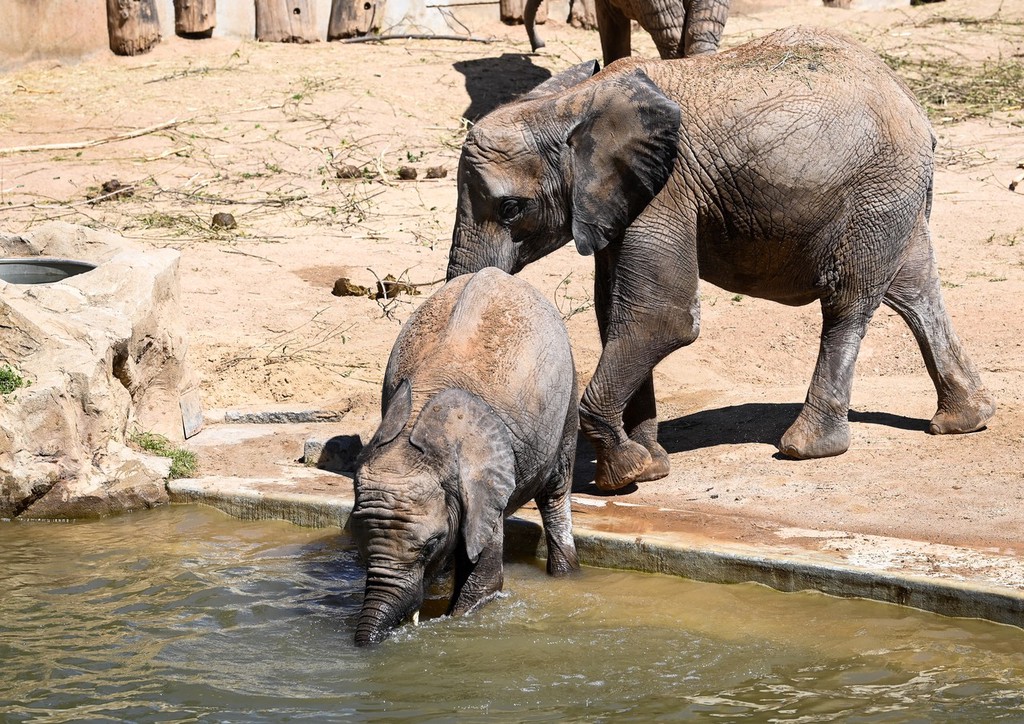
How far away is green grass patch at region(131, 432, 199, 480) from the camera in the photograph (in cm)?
729

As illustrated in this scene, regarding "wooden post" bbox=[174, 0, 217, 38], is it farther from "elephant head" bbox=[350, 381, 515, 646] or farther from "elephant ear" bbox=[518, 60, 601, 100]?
"elephant head" bbox=[350, 381, 515, 646]

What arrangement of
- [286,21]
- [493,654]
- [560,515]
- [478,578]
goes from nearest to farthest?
[493,654]
[478,578]
[560,515]
[286,21]

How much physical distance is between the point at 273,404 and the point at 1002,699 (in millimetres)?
5172

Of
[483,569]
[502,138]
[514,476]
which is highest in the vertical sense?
[502,138]

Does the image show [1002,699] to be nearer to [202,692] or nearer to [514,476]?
[514,476]

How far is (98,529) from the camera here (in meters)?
6.80

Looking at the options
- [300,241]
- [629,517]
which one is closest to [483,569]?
[629,517]

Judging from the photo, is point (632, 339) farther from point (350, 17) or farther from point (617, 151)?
point (350, 17)

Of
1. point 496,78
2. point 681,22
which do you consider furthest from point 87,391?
point 496,78

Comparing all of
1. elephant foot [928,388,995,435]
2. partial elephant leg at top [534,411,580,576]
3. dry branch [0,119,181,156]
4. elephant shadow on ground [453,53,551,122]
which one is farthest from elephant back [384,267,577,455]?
elephant shadow on ground [453,53,551,122]

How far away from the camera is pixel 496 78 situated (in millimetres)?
15562

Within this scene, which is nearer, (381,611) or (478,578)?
(381,611)

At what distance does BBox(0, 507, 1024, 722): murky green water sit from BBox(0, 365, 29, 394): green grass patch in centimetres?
108

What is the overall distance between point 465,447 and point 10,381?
290 cm
